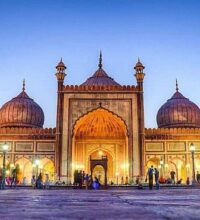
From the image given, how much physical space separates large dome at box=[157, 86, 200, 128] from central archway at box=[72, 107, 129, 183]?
16.2ft

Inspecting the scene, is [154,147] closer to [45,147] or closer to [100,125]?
[100,125]

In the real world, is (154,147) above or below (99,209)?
→ above

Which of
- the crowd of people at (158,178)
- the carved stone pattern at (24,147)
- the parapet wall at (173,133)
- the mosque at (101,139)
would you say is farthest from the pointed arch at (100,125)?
the crowd of people at (158,178)

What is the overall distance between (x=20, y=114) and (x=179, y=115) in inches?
485

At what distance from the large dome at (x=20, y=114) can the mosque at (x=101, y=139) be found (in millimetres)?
3534

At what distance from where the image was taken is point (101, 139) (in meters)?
24.5

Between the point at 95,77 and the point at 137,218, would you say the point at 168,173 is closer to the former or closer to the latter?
the point at 95,77

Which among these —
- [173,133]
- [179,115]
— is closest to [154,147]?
[173,133]

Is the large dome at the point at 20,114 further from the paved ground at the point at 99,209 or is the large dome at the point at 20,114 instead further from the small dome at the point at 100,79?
the paved ground at the point at 99,209

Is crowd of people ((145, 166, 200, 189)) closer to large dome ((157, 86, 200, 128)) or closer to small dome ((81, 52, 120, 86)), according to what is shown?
large dome ((157, 86, 200, 128))

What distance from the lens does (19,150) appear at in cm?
2280

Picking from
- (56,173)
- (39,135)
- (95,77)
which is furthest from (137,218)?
(95,77)

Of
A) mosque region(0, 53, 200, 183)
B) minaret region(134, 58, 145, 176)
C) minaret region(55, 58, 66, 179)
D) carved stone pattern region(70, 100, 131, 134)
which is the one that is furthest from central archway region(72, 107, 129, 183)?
minaret region(55, 58, 66, 179)

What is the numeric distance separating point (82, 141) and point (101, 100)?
3.77m
